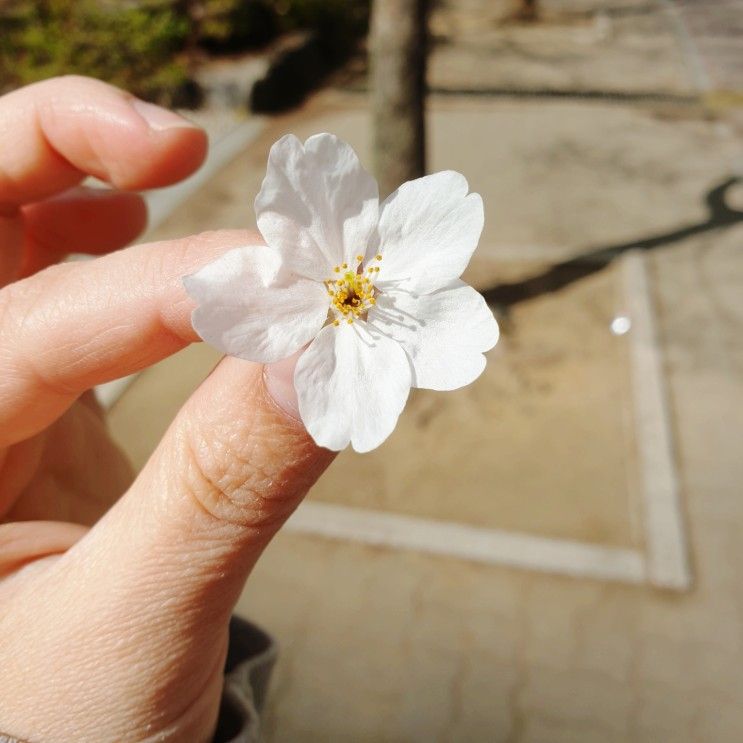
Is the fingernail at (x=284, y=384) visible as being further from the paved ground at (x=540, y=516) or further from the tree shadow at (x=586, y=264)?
the tree shadow at (x=586, y=264)

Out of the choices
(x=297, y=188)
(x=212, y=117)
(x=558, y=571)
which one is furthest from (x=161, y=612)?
(x=212, y=117)

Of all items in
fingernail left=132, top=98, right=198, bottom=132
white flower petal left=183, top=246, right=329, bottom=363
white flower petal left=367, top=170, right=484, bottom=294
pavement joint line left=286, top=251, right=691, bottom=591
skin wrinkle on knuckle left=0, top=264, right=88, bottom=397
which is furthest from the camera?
pavement joint line left=286, top=251, right=691, bottom=591

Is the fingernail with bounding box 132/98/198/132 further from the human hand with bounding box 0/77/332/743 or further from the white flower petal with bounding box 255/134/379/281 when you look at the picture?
the white flower petal with bounding box 255/134/379/281

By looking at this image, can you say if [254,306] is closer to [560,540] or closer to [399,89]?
[560,540]

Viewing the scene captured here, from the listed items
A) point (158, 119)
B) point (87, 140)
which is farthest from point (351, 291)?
point (87, 140)

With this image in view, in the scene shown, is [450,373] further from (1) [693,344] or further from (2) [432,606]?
(1) [693,344]

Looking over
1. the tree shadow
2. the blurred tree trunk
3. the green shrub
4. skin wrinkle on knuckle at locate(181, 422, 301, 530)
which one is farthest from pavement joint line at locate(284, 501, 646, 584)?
the green shrub
